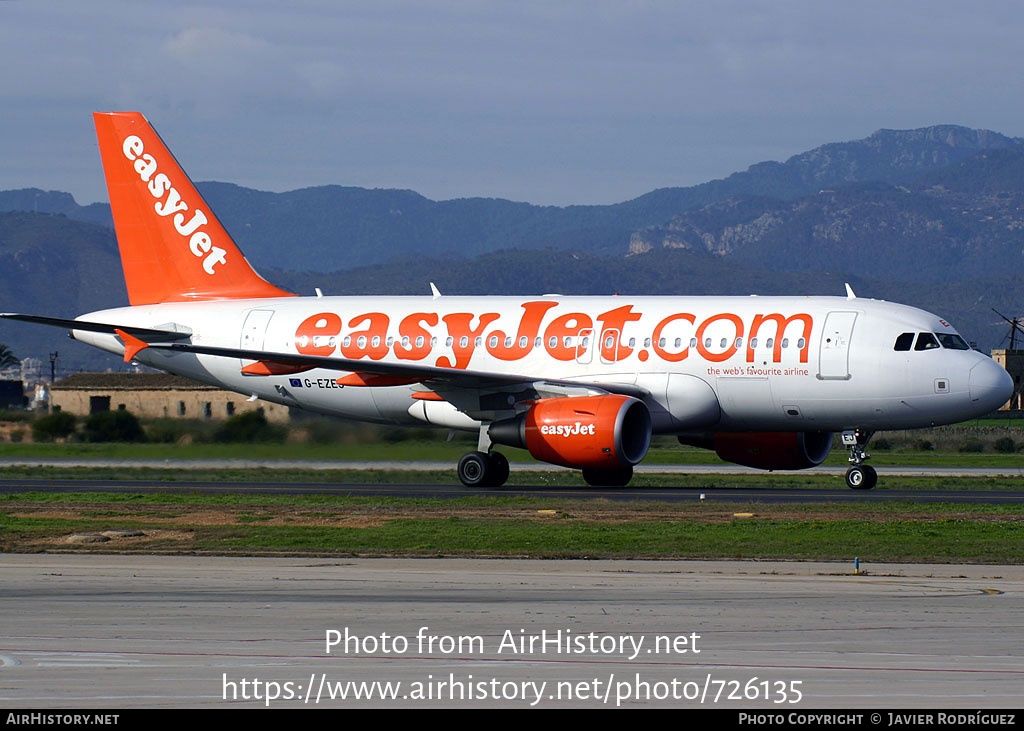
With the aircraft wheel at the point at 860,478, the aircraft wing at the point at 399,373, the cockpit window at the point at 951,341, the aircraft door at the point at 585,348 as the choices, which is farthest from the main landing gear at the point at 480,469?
the cockpit window at the point at 951,341

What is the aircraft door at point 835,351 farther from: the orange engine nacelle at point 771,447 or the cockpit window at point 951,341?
the orange engine nacelle at point 771,447

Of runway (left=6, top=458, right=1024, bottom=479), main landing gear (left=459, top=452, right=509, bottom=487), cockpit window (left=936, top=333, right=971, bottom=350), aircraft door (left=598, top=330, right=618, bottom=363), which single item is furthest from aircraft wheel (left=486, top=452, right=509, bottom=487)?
cockpit window (left=936, top=333, right=971, bottom=350)

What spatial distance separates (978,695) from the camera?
10711mm

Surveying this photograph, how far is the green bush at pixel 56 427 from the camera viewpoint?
46719 millimetres

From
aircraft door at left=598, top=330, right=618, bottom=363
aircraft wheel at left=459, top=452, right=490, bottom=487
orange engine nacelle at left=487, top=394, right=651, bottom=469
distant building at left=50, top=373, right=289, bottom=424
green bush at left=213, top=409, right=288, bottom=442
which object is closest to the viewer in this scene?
orange engine nacelle at left=487, top=394, right=651, bottom=469

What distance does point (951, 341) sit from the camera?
33719mm

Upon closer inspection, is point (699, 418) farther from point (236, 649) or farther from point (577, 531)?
point (236, 649)

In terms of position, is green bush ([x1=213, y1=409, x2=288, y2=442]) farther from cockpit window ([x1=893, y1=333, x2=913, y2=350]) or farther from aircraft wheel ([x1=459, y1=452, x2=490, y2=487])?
cockpit window ([x1=893, y1=333, x2=913, y2=350])

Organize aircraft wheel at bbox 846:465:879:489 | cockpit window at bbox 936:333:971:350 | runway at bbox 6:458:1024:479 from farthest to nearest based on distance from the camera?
runway at bbox 6:458:1024:479 < aircraft wheel at bbox 846:465:879:489 < cockpit window at bbox 936:333:971:350

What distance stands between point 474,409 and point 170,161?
1284cm

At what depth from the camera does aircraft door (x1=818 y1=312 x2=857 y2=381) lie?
1310 inches

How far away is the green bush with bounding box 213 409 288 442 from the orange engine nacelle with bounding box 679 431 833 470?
11529mm

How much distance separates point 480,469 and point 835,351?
8.61 meters
